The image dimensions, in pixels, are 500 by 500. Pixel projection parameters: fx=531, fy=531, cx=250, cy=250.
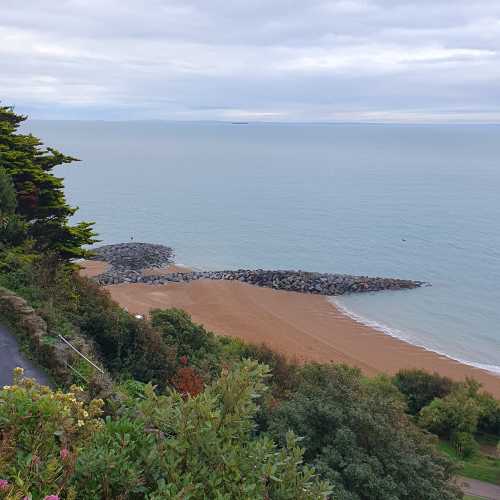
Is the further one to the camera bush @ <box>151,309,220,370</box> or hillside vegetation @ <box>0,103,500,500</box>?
bush @ <box>151,309,220,370</box>

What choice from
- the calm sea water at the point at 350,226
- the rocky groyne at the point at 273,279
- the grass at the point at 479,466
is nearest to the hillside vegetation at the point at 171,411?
the grass at the point at 479,466

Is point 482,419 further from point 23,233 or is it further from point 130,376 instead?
point 23,233

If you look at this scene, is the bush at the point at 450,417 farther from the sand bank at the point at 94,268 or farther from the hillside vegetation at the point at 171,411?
the sand bank at the point at 94,268

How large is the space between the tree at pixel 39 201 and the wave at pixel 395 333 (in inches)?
847

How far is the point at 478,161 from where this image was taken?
467 feet

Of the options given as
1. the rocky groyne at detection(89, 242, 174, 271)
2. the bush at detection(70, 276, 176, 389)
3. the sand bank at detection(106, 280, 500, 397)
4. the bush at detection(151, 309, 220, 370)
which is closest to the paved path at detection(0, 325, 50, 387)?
the bush at detection(70, 276, 176, 389)

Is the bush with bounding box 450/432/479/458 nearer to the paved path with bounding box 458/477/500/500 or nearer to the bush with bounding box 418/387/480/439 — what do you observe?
the bush with bounding box 418/387/480/439

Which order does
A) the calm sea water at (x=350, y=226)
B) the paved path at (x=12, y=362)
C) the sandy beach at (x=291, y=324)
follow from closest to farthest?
the paved path at (x=12, y=362)
the sandy beach at (x=291, y=324)
the calm sea water at (x=350, y=226)

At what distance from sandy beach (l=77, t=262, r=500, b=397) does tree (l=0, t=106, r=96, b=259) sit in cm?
1120

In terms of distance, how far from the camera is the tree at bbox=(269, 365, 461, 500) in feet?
30.9

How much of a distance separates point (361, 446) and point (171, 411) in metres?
6.79

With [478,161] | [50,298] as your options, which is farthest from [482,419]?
[478,161]

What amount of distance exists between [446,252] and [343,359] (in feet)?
89.3

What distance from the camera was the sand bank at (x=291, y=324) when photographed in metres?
28.7
